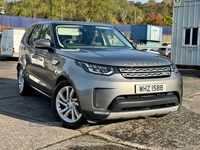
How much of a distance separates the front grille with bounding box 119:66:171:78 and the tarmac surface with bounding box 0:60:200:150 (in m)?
0.87

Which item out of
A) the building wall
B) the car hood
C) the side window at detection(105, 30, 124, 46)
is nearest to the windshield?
the side window at detection(105, 30, 124, 46)

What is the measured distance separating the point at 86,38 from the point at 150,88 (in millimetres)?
1792

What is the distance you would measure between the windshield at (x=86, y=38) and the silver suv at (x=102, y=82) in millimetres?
19

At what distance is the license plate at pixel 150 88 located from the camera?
11.9 ft

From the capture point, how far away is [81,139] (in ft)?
11.8

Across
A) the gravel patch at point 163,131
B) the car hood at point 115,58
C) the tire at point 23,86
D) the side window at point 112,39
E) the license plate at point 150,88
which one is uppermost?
the side window at point 112,39

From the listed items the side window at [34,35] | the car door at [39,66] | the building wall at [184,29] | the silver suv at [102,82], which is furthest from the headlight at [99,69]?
the building wall at [184,29]

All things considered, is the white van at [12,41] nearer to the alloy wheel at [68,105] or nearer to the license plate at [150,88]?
the alloy wheel at [68,105]

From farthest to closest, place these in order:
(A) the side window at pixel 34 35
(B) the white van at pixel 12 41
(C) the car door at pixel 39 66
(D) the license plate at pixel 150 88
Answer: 1. (B) the white van at pixel 12 41
2. (A) the side window at pixel 34 35
3. (C) the car door at pixel 39 66
4. (D) the license plate at pixel 150 88

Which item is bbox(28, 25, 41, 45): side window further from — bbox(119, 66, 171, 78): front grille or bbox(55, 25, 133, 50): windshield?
bbox(119, 66, 171, 78): front grille

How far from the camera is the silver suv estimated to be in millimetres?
3576

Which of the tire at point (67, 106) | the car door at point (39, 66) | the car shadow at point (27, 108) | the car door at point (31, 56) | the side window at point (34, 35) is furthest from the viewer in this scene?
the side window at point (34, 35)

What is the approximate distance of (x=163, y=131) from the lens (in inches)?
158

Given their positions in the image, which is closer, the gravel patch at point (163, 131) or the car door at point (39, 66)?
the gravel patch at point (163, 131)
